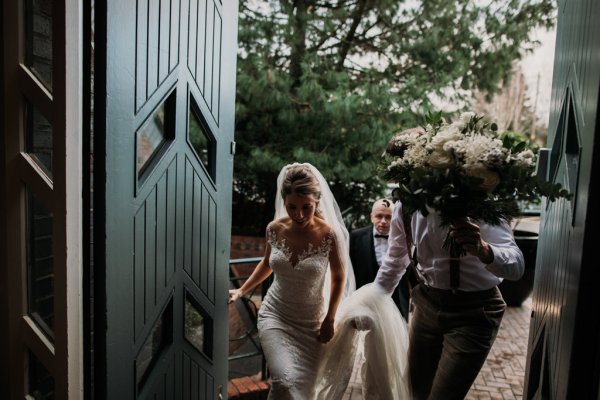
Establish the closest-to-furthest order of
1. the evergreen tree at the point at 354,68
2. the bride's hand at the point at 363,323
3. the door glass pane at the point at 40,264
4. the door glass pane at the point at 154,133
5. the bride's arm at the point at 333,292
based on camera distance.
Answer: the door glass pane at the point at 40,264, the door glass pane at the point at 154,133, the bride's hand at the point at 363,323, the bride's arm at the point at 333,292, the evergreen tree at the point at 354,68

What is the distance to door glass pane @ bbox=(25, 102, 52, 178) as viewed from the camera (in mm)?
1933

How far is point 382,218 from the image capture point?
175 inches

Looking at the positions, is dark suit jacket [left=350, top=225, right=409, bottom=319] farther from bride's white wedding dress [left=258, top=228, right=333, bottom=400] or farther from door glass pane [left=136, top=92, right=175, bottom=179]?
door glass pane [left=136, top=92, right=175, bottom=179]

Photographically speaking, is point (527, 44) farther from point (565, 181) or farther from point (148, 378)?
point (148, 378)

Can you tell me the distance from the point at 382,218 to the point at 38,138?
3065 mm

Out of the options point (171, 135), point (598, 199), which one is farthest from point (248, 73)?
point (598, 199)

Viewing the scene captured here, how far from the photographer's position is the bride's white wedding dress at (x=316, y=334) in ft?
10.4

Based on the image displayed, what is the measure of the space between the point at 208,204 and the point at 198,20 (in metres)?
1.04

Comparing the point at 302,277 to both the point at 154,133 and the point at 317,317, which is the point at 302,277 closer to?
the point at 317,317

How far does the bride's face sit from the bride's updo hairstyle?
0.03 metres

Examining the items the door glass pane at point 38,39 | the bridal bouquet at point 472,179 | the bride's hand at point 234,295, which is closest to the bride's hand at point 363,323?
the bride's hand at point 234,295

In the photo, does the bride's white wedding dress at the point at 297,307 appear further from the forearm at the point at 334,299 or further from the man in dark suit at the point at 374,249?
the man in dark suit at the point at 374,249

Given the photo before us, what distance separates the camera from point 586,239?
1292 mm

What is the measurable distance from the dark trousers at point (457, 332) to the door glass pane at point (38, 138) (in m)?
2.01
